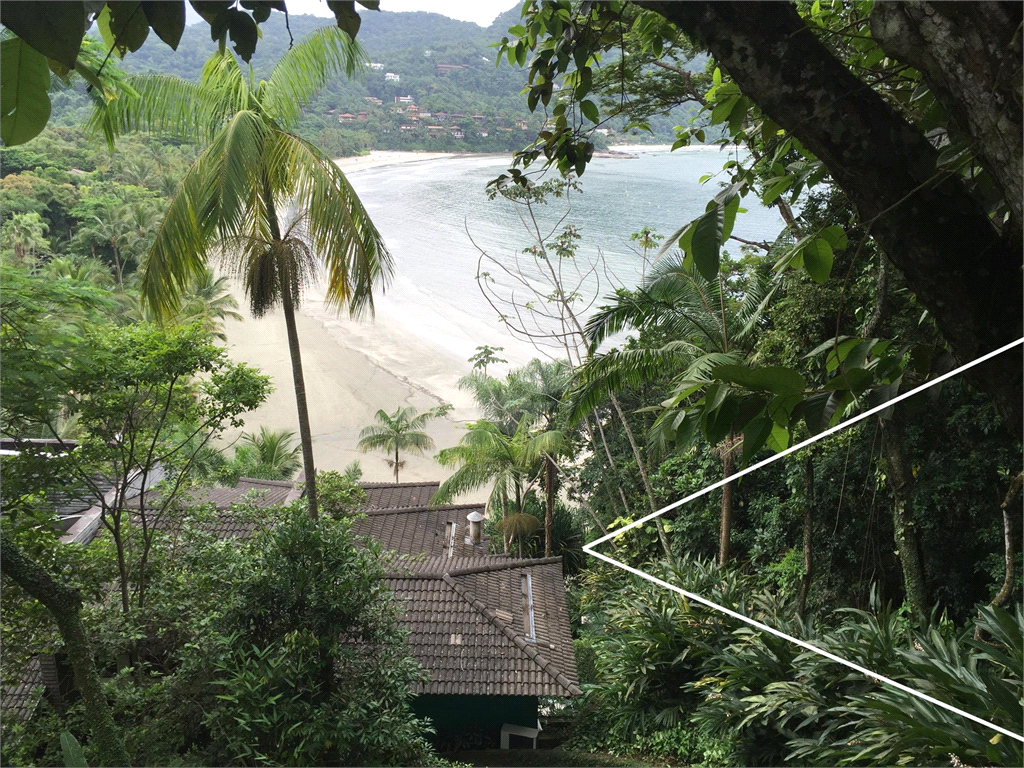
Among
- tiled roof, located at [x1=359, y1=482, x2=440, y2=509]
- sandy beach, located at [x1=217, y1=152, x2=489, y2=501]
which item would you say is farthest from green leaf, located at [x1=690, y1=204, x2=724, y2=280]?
sandy beach, located at [x1=217, y1=152, x2=489, y2=501]

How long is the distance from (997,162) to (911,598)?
2.71 meters

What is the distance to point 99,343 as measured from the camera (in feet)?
19.7

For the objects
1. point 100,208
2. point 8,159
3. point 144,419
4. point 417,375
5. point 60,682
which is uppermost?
point 8,159

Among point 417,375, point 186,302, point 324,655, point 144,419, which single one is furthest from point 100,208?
point 324,655

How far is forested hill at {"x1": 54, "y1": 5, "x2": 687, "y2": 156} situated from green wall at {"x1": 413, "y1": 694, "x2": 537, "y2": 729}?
2428 cm

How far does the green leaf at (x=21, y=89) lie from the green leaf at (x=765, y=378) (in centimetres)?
66

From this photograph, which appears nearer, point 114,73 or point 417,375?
point 114,73

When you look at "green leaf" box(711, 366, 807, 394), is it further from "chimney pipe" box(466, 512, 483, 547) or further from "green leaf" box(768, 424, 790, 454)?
"chimney pipe" box(466, 512, 483, 547)

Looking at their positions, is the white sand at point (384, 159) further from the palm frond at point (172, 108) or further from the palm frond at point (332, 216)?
the palm frond at point (332, 216)

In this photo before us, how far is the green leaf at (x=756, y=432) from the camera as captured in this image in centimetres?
83

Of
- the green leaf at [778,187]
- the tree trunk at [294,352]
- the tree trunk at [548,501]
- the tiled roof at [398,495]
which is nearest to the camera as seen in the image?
the green leaf at [778,187]

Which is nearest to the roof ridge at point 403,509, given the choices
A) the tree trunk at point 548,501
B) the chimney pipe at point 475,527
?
the chimney pipe at point 475,527

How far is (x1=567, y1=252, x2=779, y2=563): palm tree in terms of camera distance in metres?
7.05

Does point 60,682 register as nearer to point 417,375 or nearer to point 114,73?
point 114,73
